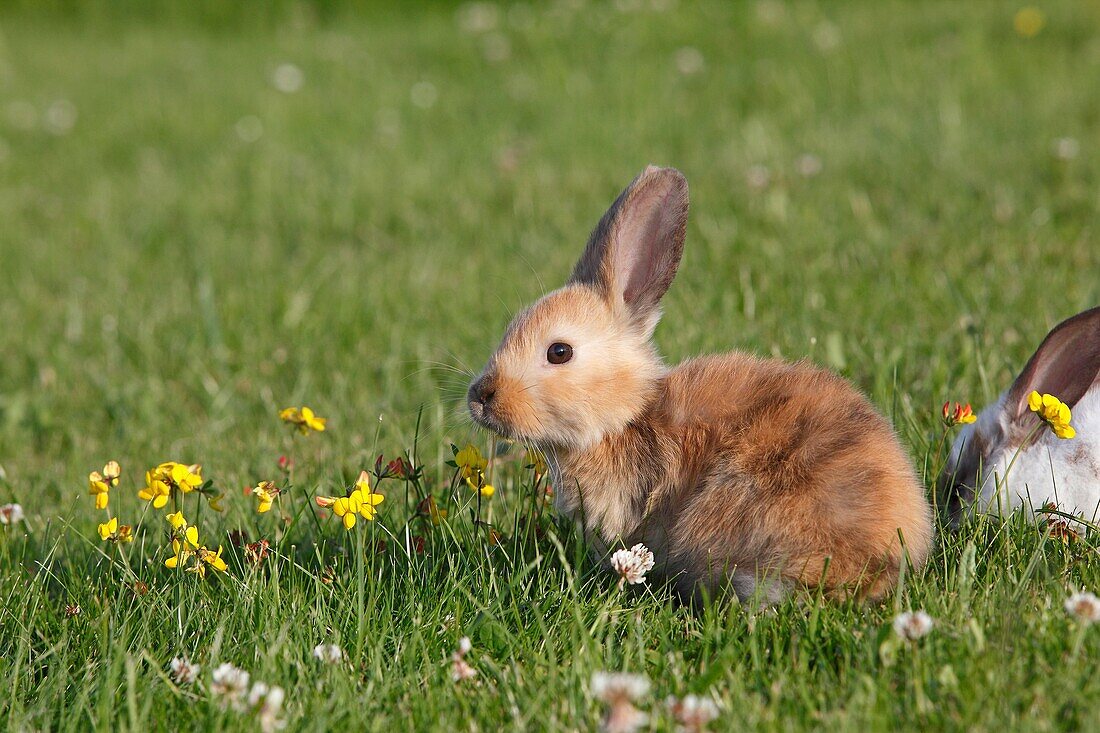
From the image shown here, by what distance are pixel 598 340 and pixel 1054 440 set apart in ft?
4.47

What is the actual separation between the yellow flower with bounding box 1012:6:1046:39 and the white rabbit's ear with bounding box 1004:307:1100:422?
6831 millimetres

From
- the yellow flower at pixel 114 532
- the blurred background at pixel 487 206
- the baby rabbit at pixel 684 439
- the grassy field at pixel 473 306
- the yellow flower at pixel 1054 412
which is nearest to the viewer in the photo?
the grassy field at pixel 473 306

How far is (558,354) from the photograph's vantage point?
3.41 meters

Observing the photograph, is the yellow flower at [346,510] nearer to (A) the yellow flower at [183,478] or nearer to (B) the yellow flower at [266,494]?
(B) the yellow flower at [266,494]

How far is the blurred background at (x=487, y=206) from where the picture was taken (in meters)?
4.89

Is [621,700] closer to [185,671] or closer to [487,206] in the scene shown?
[185,671]

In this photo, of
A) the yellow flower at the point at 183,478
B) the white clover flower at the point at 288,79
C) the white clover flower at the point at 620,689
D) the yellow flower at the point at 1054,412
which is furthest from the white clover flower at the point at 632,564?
the white clover flower at the point at 288,79

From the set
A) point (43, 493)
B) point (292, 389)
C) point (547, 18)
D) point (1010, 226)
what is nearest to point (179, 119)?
point (547, 18)

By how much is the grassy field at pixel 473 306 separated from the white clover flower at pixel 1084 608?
0.14ft

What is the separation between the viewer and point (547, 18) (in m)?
10.8

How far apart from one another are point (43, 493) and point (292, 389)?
1.20 m

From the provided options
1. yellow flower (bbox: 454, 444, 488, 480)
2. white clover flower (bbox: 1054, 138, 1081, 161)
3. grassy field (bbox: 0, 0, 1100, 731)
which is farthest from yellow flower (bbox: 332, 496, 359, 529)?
white clover flower (bbox: 1054, 138, 1081, 161)

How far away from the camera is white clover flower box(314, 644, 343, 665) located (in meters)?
2.71

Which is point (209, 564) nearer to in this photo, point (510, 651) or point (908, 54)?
point (510, 651)
